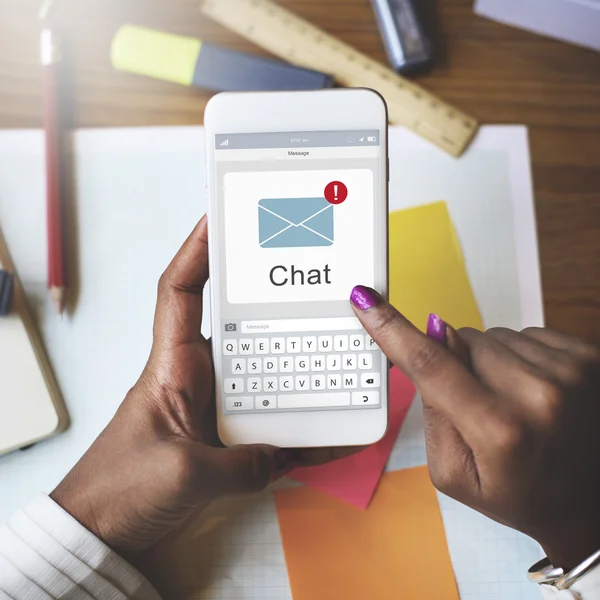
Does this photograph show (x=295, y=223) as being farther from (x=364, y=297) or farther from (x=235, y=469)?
(x=235, y=469)

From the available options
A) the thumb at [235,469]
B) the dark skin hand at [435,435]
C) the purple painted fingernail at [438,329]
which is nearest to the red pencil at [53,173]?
the dark skin hand at [435,435]

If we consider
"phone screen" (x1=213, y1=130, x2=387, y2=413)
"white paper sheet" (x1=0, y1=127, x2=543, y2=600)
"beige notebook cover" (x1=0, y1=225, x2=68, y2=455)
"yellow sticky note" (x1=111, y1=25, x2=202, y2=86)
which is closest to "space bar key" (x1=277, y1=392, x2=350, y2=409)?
"phone screen" (x1=213, y1=130, x2=387, y2=413)

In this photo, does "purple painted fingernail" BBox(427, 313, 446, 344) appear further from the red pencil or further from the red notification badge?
the red pencil

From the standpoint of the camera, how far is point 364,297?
1.50ft

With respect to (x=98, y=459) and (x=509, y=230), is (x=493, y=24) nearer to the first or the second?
(x=509, y=230)

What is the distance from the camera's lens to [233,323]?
48 cm

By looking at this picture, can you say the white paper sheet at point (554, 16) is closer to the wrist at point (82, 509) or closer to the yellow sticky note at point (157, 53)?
the yellow sticky note at point (157, 53)

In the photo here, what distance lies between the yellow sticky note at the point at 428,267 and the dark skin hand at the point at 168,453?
0.19 metres

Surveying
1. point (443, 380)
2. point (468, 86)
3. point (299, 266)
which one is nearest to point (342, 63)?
point (468, 86)

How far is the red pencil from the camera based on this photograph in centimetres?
55

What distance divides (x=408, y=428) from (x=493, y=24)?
0.41 meters

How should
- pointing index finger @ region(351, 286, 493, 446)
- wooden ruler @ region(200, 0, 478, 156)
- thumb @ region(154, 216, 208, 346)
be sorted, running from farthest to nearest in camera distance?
wooden ruler @ region(200, 0, 478, 156)
thumb @ region(154, 216, 208, 346)
pointing index finger @ region(351, 286, 493, 446)

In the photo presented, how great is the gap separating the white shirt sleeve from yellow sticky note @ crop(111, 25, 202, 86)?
15.5 inches

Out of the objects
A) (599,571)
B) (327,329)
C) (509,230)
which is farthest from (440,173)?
(599,571)
